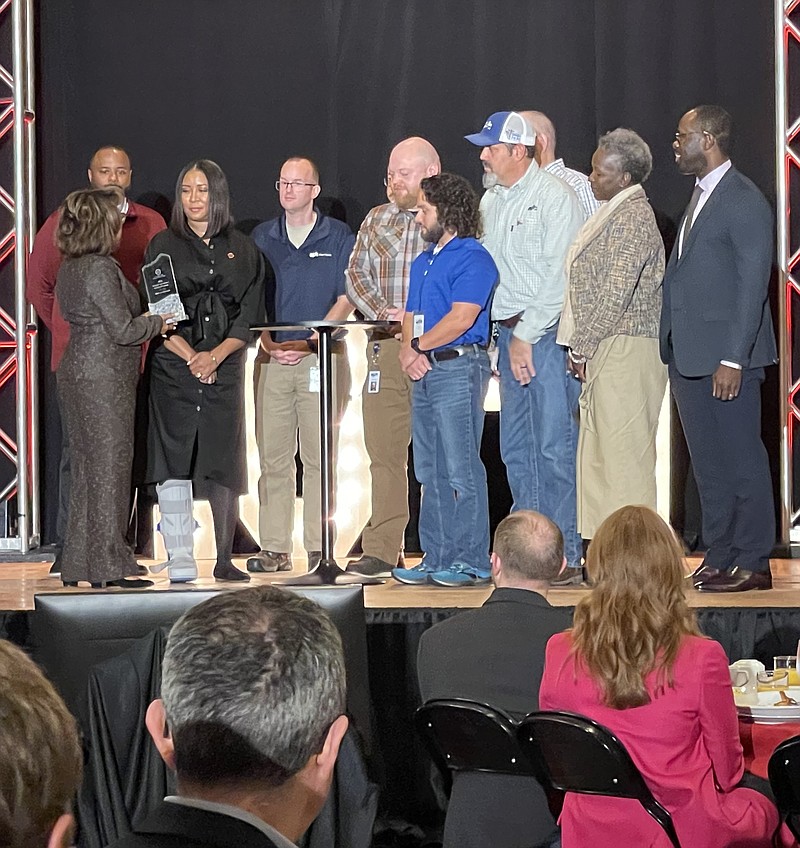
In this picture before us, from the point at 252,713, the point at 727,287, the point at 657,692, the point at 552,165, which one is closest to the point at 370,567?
the point at 727,287

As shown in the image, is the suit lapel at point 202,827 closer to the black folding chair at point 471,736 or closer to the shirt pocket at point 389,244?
the black folding chair at point 471,736

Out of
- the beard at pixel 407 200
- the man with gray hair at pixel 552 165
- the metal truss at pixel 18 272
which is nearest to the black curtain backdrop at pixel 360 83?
the metal truss at pixel 18 272

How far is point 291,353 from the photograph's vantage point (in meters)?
5.30

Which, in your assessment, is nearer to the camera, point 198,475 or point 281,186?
point 198,475

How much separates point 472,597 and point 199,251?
1720 mm

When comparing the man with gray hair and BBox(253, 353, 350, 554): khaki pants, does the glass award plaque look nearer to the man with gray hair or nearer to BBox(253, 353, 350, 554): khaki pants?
BBox(253, 353, 350, 554): khaki pants

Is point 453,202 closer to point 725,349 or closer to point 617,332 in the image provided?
point 617,332

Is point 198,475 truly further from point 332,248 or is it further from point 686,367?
point 686,367

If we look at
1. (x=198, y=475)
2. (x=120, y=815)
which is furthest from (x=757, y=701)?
(x=198, y=475)

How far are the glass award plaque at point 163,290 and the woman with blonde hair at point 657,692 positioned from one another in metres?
2.47

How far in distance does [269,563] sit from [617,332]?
1.76 meters

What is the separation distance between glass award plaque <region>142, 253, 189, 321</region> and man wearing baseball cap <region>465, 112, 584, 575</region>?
1.16 metres

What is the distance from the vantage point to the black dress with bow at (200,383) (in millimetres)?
5043

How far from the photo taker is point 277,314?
18.0 feet
